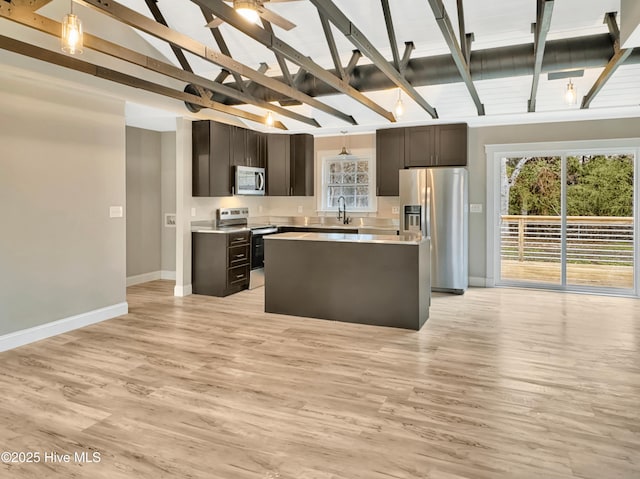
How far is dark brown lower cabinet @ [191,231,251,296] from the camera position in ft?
20.7

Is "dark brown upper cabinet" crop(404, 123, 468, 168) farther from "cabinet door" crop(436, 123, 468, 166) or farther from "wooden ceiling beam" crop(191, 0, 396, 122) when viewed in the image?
"wooden ceiling beam" crop(191, 0, 396, 122)

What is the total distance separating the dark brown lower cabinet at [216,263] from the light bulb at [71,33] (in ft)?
13.7

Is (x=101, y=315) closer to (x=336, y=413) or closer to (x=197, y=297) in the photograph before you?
(x=197, y=297)

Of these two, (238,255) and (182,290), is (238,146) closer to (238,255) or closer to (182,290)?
(238,255)

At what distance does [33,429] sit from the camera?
101 inches

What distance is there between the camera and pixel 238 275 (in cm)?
660

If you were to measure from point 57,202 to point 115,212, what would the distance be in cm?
75

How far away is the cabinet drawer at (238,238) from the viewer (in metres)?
6.36

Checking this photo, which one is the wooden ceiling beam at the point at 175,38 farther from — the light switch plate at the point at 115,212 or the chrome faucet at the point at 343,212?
the chrome faucet at the point at 343,212

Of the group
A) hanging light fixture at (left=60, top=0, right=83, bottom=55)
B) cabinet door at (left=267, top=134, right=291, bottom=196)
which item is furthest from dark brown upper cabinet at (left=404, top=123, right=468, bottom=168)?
hanging light fixture at (left=60, top=0, right=83, bottom=55)

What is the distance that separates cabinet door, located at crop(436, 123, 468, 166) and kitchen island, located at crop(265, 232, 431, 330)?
2320 mm

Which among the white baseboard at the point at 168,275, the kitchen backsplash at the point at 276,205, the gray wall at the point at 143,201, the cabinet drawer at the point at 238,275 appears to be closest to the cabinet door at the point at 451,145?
the kitchen backsplash at the point at 276,205

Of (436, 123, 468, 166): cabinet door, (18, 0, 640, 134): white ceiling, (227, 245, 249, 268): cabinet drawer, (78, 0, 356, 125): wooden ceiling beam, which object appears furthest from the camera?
(436, 123, 468, 166): cabinet door

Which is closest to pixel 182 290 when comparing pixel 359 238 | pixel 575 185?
pixel 359 238
